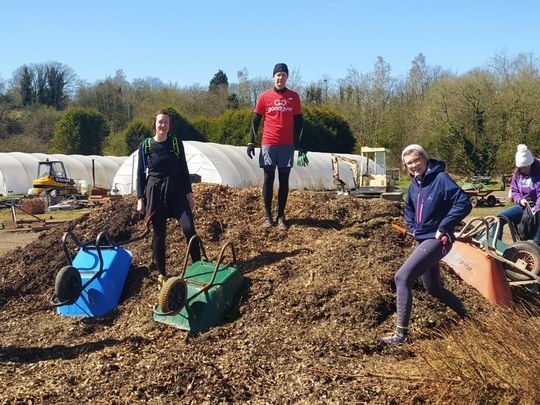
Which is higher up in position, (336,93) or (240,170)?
(336,93)

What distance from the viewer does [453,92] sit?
132 feet

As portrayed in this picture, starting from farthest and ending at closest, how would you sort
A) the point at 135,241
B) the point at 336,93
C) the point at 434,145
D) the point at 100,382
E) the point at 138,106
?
the point at 138,106 < the point at 336,93 < the point at 434,145 < the point at 135,241 < the point at 100,382

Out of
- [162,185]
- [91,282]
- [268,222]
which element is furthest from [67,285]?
[268,222]

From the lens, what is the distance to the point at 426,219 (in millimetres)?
4332

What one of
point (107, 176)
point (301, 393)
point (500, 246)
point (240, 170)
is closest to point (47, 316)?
point (301, 393)

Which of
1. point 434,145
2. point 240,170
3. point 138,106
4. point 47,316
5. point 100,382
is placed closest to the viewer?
point 100,382

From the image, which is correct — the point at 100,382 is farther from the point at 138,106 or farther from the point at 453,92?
the point at 138,106

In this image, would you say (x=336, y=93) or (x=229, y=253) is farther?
(x=336, y=93)

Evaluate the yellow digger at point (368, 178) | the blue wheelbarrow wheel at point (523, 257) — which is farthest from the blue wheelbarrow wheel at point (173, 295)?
the yellow digger at point (368, 178)

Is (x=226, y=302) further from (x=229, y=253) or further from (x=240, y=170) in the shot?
(x=240, y=170)

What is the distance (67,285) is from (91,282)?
12.7 inches

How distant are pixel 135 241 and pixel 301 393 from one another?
391 centimetres

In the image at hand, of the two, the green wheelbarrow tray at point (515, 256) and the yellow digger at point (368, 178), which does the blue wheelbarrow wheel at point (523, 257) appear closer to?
the green wheelbarrow tray at point (515, 256)

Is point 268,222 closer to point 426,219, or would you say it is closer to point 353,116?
point 426,219
